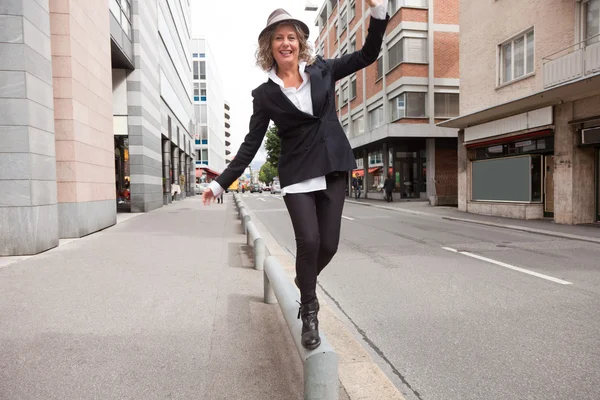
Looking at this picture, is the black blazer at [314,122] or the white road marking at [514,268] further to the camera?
the white road marking at [514,268]

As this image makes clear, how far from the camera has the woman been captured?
255cm

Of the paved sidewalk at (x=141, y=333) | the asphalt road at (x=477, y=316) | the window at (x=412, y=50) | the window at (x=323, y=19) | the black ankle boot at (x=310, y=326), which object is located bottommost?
the asphalt road at (x=477, y=316)

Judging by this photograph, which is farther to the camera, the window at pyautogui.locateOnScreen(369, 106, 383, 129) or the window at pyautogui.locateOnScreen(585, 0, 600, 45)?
the window at pyautogui.locateOnScreen(369, 106, 383, 129)

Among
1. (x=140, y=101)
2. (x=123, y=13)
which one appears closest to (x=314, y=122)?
(x=123, y=13)

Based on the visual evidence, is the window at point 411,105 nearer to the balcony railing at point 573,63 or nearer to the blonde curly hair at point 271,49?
the balcony railing at point 573,63

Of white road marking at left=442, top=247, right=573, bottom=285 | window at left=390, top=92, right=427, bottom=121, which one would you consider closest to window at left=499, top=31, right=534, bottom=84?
white road marking at left=442, top=247, right=573, bottom=285

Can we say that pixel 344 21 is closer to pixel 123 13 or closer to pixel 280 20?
pixel 123 13

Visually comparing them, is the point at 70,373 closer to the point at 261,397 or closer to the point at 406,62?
the point at 261,397

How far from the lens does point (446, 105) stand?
87.7ft

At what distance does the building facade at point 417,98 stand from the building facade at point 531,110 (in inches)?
262

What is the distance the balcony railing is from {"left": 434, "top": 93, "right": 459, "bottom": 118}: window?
45.1 ft

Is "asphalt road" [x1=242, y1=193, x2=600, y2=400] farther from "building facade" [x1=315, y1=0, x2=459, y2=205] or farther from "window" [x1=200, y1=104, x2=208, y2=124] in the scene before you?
"window" [x1=200, y1=104, x2=208, y2=124]

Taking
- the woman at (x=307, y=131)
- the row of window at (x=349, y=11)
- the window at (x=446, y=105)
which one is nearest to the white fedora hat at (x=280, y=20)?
the woman at (x=307, y=131)

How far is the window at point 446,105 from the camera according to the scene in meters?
26.5
